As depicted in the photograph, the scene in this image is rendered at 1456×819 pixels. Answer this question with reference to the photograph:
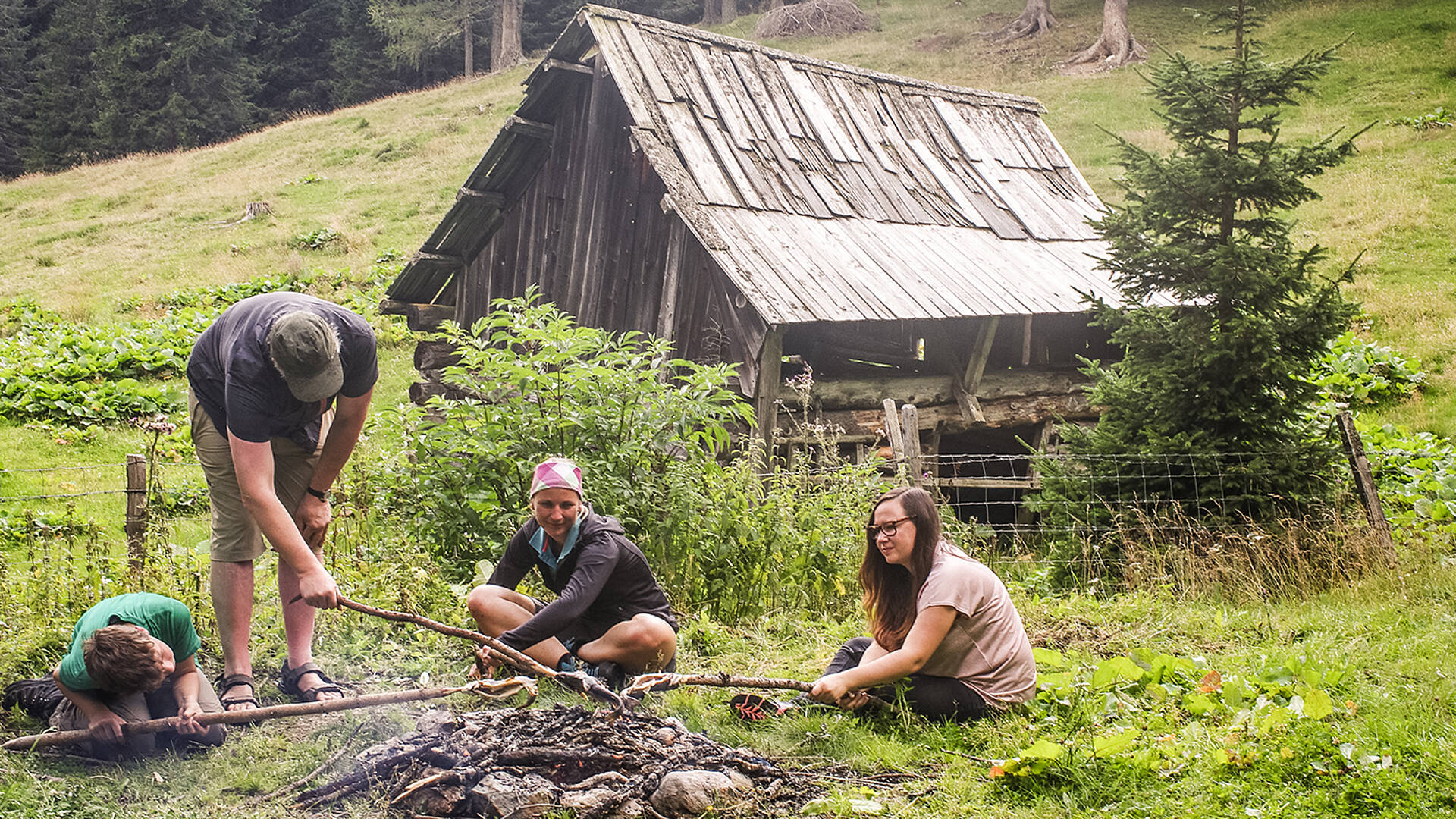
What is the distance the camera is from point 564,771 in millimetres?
3418

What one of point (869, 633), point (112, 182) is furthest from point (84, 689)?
point (112, 182)

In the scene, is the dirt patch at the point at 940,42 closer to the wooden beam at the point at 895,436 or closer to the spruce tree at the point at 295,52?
A: the spruce tree at the point at 295,52

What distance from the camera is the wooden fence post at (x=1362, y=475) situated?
694cm

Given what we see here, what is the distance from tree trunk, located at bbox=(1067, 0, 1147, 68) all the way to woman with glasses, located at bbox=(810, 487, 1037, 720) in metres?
28.3

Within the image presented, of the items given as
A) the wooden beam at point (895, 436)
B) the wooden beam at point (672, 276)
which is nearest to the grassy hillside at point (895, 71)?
the wooden beam at point (895, 436)

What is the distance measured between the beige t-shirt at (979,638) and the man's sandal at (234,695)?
106 inches

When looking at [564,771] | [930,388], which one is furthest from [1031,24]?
[564,771]

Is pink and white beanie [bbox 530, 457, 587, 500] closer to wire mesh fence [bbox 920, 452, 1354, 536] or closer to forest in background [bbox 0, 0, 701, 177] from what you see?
wire mesh fence [bbox 920, 452, 1354, 536]

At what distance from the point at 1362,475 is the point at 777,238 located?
4.76m

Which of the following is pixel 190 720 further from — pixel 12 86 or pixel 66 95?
pixel 12 86

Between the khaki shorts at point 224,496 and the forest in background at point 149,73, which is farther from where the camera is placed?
the forest in background at point 149,73

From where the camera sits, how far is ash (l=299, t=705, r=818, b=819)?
3188 mm

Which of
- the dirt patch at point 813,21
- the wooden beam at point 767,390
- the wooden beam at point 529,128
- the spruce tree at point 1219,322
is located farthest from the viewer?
the dirt patch at point 813,21

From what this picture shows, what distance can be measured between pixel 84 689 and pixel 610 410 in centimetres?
296
